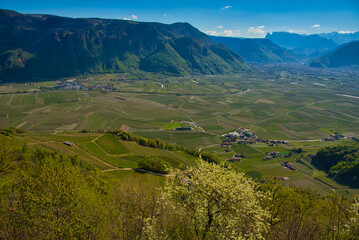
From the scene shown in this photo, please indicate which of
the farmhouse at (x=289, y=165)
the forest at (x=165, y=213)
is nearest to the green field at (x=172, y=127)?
the farmhouse at (x=289, y=165)

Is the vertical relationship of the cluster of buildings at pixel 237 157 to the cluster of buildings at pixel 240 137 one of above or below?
below

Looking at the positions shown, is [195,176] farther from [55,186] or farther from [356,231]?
[356,231]

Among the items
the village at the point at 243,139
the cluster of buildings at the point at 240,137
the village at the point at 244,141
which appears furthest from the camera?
the cluster of buildings at the point at 240,137

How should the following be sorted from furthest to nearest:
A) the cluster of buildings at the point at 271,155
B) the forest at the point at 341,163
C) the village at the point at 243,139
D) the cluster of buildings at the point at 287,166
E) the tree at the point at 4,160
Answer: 1. the village at the point at 243,139
2. the cluster of buildings at the point at 271,155
3. the cluster of buildings at the point at 287,166
4. the forest at the point at 341,163
5. the tree at the point at 4,160

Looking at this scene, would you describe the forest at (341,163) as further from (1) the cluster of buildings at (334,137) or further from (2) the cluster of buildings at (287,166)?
(1) the cluster of buildings at (334,137)

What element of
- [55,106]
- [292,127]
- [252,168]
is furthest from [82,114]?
[292,127]

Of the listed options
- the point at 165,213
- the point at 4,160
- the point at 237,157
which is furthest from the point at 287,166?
the point at 4,160

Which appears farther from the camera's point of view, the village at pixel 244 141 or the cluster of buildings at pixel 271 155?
the cluster of buildings at pixel 271 155

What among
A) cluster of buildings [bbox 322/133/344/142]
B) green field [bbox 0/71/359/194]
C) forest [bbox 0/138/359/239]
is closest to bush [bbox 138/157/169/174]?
green field [bbox 0/71/359/194]

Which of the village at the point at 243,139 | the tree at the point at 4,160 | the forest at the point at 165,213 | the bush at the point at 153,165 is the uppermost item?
the forest at the point at 165,213

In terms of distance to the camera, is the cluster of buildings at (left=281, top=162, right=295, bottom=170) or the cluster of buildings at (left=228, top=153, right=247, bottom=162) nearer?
the cluster of buildings at (left=281, top=162, right=295, bottom=170)

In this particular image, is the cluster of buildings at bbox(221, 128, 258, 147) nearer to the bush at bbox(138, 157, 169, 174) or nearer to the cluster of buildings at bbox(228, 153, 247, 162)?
the cluster of buildings at bbox(228, 153, 247, 162)

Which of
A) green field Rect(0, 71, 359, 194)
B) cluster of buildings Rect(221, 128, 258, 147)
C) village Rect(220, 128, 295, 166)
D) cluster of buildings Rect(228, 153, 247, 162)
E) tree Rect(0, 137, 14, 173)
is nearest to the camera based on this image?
tree Rect(0, 137, 14, 173)
